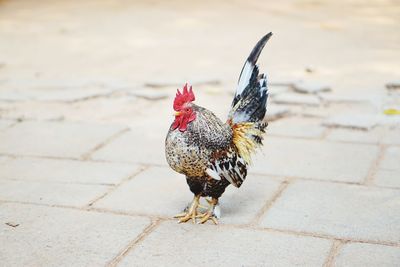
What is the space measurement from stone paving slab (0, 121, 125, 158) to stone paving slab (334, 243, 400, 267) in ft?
8.11

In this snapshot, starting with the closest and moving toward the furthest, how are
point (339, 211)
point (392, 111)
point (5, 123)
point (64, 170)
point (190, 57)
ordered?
point (339, 211)
point (64, 170)
point (392, 111)
point (5, 123)
point (190, 57)

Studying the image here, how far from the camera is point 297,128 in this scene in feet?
19.4

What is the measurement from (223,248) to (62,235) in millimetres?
935

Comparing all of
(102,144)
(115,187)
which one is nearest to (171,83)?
(102,144)

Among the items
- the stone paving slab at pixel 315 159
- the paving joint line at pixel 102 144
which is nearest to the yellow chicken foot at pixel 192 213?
the stone paving slab at pixel 315 159

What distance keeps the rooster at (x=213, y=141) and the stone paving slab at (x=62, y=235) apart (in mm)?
412

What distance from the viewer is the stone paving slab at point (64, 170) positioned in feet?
15.9

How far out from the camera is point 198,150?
3.82 m

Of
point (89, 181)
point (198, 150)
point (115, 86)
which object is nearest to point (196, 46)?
point (115, 86)

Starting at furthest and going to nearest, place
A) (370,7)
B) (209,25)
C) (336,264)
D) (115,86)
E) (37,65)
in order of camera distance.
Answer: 1. (370,7)
2. (209,25)
3. (37,65)
4. (115,86)
5. (336,264)

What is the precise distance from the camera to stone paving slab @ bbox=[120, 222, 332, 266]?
356 centimetres

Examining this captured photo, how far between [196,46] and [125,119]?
297 centimetres

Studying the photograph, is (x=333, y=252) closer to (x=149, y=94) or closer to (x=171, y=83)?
(x=149, y=94)

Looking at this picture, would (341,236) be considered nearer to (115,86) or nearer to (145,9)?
(115,86)
